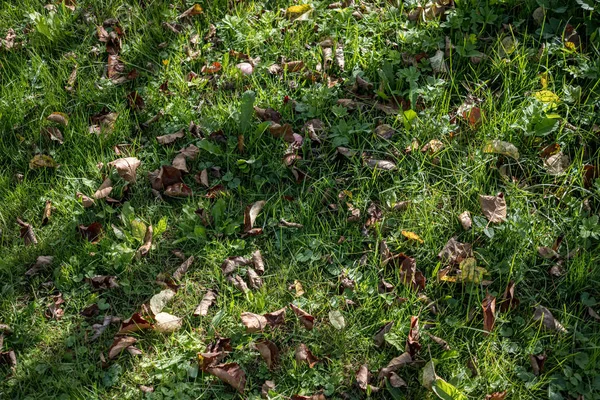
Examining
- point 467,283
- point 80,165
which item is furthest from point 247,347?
point 80,165

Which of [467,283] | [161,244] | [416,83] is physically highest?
[416,83]

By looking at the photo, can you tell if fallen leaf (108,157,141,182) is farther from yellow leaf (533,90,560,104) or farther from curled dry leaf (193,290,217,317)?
yellow leaf (533,90,560,104)

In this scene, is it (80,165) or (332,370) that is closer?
(332,370)

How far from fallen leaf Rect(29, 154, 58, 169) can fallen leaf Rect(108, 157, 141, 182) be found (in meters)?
0.35

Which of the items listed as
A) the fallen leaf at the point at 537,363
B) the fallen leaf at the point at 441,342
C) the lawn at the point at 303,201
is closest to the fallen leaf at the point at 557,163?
the lawn at the point at 303,201

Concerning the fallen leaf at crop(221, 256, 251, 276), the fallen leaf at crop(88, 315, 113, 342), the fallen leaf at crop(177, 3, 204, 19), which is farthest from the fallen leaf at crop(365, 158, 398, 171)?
the fallen leaf at crop(177, 3, 204, 19)

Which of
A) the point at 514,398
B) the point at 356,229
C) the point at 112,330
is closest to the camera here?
the point at 514,398

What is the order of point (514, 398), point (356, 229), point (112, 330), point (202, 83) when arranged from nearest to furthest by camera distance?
point (514, 398)
point (112, 330)
point (356, 229)
point (202, 83)

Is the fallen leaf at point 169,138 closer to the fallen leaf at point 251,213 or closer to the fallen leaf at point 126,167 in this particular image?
the fallen leaf at point 126,167

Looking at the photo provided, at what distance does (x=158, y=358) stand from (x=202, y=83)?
1.73 meters

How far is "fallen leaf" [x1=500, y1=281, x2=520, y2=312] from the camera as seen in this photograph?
283cm

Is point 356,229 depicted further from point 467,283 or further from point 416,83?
point 416,83

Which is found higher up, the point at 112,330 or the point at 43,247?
the point at 43,247

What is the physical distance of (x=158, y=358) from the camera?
9.31 feet
